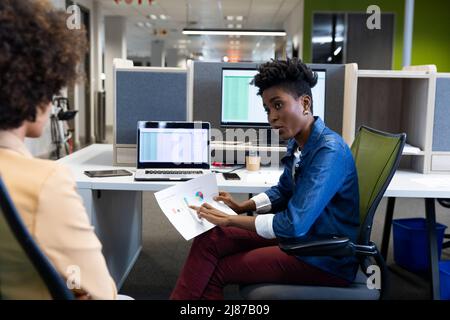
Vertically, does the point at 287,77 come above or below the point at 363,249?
above

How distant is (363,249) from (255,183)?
0.59m

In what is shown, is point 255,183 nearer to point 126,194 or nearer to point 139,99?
point 139,99

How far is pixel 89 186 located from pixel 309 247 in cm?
90

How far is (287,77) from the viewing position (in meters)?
1.41

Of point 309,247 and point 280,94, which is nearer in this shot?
point 309,247

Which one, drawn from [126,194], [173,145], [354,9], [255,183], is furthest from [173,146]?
[354,9]

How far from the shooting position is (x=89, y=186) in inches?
71.0

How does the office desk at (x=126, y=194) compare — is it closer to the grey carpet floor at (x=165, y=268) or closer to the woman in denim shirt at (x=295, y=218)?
the grey carpet floor at (x=165, y=268)

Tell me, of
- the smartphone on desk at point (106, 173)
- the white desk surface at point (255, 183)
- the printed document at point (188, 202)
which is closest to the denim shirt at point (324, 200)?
the printed document at point (188, 202)

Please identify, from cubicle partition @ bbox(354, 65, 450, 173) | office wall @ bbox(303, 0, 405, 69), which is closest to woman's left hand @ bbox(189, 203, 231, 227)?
cubicle partition @ bbox(354, 65, 450, 173)

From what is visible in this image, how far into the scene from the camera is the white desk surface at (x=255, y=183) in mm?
1794

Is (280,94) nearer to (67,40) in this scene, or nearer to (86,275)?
(67,40)

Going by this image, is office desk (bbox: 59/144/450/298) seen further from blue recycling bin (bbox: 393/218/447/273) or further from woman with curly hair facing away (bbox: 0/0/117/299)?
woman with curly hair facing away (bbox: 0/0/117/299)

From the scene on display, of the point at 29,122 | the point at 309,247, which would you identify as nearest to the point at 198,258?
the point at 309,247
